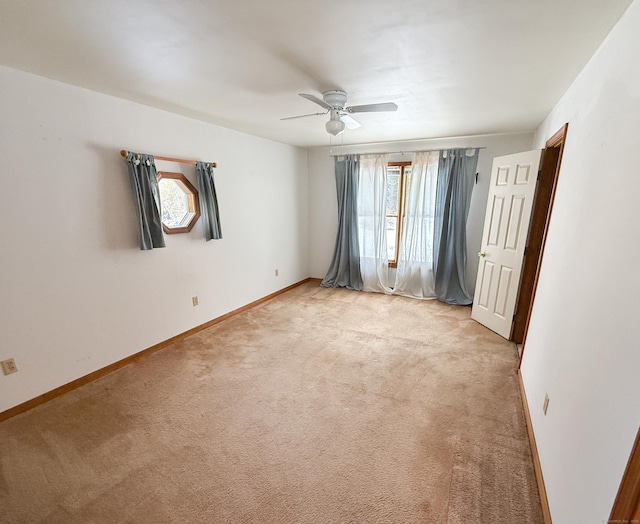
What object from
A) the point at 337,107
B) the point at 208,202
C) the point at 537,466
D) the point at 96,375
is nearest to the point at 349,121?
the point at 337,107

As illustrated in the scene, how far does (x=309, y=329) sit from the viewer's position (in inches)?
133

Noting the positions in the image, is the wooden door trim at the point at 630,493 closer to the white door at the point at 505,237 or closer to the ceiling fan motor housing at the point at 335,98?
the ceiling fan motor housing at the point at 335,98

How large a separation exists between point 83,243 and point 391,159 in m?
3.92

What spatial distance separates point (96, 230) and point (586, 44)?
3.44 m

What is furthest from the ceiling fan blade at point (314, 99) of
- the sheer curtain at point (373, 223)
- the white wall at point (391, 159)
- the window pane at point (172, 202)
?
the white wall at point (391, 159)

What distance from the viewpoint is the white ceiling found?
120 cm

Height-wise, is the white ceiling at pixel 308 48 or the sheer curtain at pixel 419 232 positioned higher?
the white ceiling at pixel 308 48

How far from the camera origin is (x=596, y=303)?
3.84ft

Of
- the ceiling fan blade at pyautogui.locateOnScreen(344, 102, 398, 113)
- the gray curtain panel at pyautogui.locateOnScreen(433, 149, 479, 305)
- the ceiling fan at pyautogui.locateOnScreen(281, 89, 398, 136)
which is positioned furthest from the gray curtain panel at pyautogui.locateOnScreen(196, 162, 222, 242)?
the gray curtain panel at pyautogui.locateOnScreen(433, 149, 479, 305)

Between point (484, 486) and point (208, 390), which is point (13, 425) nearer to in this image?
point (208, 390)

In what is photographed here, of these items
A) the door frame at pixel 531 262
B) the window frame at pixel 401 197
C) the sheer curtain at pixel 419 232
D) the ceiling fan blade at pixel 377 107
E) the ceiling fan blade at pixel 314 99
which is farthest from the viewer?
the window frame at pixel 401 197

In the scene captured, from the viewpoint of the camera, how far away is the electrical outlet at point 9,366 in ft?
6.33

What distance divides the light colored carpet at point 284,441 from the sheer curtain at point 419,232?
1.52 m

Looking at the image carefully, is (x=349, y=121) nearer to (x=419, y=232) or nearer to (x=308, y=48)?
(x=308, y=48)
